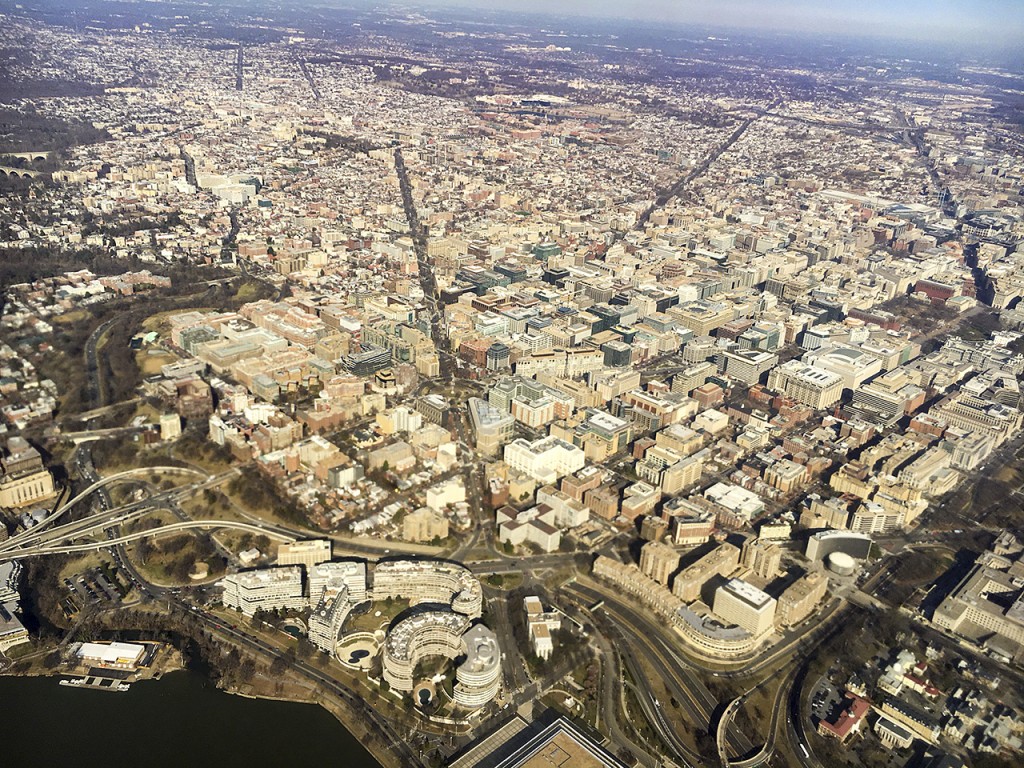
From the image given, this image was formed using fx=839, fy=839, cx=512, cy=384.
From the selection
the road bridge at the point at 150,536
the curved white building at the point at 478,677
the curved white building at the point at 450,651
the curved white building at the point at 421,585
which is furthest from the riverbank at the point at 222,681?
the road bridge at the point at 150,536

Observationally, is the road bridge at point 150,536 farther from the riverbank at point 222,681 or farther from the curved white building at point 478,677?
the curved white building at point 478,677

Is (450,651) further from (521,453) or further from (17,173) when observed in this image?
(17,173)

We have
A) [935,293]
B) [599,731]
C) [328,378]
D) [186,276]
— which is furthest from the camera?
[935,293]

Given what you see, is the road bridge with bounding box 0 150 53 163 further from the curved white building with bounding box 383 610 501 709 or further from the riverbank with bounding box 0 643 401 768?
the curved white building with bounding box 383 610 501 709

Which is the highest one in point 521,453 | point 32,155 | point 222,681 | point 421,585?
point 521,453

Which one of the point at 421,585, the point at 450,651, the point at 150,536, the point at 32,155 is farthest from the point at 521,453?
the point at 32,155

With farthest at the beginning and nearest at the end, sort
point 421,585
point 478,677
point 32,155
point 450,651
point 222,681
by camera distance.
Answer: point 32,155 < point 421,585 < point 450,651 < point 222,681 < point 478,677

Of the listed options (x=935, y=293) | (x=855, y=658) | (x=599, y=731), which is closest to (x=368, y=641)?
(x=599, y=731)

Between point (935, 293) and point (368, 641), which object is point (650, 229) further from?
point (368, 641)

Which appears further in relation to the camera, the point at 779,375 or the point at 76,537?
the point at 779,375
